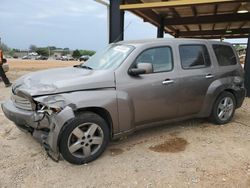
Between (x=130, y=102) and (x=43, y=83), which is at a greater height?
(x=43, y=83)

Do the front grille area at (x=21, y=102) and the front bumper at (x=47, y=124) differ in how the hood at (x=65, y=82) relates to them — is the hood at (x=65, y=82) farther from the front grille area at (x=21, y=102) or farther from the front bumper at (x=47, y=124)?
the front bumper at (x=47, y=124)

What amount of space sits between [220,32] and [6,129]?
1563cm

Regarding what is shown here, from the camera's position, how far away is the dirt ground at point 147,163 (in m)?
3.16

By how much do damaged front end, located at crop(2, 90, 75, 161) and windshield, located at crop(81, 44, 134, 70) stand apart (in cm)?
107

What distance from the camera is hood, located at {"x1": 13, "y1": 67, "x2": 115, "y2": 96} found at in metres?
3.46

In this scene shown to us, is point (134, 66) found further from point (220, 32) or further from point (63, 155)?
point (220, 32)

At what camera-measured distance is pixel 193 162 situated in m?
3.65

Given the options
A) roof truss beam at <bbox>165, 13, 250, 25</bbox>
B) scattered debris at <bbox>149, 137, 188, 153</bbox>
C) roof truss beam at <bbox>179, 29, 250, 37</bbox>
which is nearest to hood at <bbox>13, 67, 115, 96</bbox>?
scattered debris at <bbox>149, 137, 188, 153</bbox>

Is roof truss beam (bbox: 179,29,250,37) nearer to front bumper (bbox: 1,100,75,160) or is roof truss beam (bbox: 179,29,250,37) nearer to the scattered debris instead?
the scattered debris

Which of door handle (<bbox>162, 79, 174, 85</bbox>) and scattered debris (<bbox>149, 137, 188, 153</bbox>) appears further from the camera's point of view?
door handle (<bbox>162, 79, 174, 85</bbox>)

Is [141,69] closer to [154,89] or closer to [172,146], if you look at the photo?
[154,89]

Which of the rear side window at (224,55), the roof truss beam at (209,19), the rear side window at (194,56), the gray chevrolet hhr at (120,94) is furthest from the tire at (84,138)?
the roof truss beam at (209,19)

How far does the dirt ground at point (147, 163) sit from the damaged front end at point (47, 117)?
367 millimetres

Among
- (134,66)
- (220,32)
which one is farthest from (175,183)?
(220,32)
